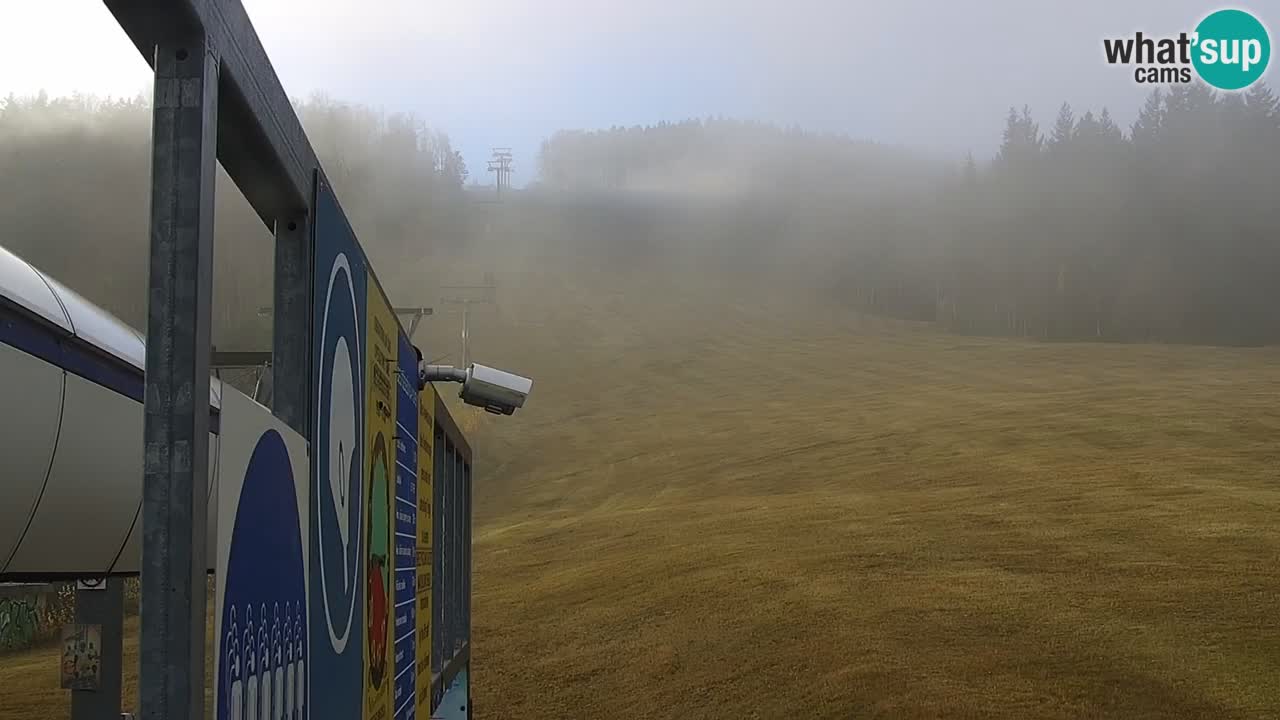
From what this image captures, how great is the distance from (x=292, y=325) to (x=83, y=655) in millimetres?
5213

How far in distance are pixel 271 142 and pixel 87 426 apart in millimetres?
2187

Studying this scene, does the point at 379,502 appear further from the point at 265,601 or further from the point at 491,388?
the point at 491,388

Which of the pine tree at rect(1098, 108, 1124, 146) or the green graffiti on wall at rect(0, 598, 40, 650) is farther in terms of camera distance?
the pine tree at rect(1098, 108, 1124, 146)

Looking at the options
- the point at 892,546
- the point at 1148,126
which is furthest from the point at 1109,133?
the point at 892,546

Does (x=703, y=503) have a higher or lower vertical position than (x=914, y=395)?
lower

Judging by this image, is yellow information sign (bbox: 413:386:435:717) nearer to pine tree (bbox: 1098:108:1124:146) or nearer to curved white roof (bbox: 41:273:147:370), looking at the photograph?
curved white roof (bbox: 41:273:147:370)

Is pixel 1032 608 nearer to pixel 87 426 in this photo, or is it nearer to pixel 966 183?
pixel 87 426

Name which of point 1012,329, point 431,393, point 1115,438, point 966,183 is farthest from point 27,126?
point 966,183

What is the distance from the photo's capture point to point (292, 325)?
2.21 metres

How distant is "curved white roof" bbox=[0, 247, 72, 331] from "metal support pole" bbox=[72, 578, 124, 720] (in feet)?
10.2

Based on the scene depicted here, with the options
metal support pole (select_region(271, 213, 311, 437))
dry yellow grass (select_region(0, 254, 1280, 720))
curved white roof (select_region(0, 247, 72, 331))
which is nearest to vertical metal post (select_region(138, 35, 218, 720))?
metal support pole (select_region(271, 213, 311, 437))

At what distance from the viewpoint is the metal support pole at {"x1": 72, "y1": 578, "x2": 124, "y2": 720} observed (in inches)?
247

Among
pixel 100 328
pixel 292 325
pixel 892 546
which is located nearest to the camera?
pixel 292 325

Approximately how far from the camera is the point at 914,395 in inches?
1725
